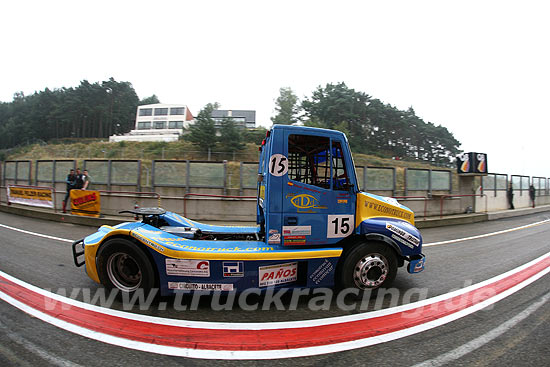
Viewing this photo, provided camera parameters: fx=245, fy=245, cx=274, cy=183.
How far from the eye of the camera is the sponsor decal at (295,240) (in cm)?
339

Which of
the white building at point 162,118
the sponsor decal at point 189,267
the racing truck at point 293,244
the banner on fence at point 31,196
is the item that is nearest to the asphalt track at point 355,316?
the racing truck at point 293,244

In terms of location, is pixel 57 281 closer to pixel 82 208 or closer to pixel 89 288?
pixel 89 288

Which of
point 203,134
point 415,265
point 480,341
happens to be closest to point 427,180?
point 415,265

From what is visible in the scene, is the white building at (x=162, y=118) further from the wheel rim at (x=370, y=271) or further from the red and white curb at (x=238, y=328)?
the wheel rim at (x=370, y=271)

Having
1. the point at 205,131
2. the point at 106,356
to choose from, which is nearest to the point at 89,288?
the point at 106,356

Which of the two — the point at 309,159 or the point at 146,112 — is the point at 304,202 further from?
the point at 146,112

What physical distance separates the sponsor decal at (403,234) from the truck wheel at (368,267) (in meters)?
0.27

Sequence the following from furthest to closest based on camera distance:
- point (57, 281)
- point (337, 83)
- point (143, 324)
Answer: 1. point (337, 83)
2. point (57, 281)
3. point (143, 324)

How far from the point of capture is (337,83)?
4972cm

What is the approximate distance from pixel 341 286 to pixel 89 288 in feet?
12.0

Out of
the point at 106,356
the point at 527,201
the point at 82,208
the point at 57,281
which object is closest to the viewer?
the point at 106,356

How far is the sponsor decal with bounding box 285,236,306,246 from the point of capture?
3.39 metres

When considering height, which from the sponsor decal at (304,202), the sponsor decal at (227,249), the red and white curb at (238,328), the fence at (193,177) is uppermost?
the fence at (193,177)

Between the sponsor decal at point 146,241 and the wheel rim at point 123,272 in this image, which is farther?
the wheel rim at point 123,272
